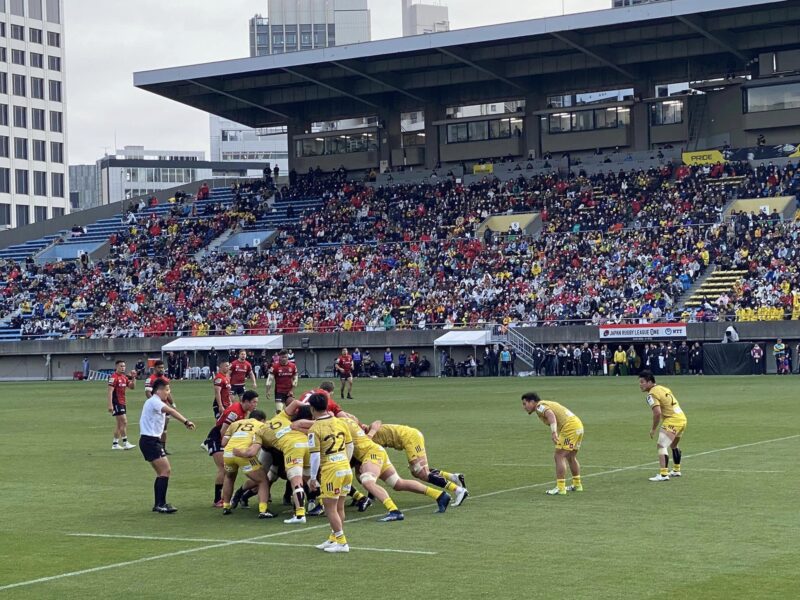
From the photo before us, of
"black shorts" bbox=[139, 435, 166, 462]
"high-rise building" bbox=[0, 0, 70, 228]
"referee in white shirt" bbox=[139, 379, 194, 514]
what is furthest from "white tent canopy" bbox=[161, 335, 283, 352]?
"high-rise building" bbox=[0, 0, 70, 228]

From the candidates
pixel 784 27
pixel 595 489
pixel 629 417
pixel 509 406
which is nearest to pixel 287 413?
pixel 595 489

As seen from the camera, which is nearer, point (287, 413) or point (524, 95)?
point (287, 413)

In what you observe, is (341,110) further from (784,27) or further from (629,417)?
(629,417)

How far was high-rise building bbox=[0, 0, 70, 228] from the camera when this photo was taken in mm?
119062

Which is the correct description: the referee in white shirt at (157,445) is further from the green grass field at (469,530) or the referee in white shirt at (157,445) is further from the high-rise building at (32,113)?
the high-rise building at (32,113)

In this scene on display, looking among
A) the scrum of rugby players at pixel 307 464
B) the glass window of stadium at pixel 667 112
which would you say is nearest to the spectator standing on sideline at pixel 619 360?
the glass window of stadium at pixel 667 112

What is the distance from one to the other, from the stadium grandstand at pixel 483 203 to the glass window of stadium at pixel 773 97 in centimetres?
13

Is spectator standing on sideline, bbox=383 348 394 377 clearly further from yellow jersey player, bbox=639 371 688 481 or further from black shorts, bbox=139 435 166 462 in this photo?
black shorts, bbox=139 435 166 462

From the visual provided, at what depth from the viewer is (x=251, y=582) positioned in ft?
40.4

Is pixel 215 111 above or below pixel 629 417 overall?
above

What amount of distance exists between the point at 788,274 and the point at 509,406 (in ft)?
75.8

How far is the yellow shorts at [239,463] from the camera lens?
1670cm

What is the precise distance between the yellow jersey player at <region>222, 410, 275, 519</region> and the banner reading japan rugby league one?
127 feet

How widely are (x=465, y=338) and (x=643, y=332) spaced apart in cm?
815
